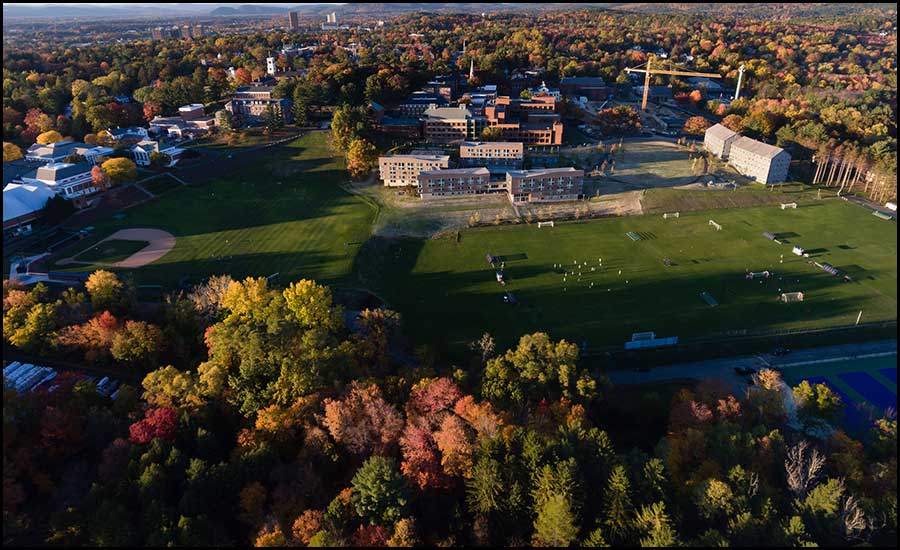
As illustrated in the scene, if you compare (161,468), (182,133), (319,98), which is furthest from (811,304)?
(182,133)

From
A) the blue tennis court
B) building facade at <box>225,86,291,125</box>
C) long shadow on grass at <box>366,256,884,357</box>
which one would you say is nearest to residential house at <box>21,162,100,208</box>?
building facade at <box>225,86,291,125</box>

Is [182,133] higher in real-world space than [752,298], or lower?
higher

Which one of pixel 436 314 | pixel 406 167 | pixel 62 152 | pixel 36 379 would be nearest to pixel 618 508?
pixel 436 314

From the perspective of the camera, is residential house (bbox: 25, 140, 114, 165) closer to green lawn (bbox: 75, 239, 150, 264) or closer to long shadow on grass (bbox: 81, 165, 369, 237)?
long shadow on grass (bbox: 81, 165, 369, 237)

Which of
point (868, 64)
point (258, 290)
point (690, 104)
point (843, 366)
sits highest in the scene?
point (868, 64)

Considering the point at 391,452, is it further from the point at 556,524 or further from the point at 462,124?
the point at 462,124

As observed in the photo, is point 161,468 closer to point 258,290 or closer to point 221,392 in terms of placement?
point 221,392
